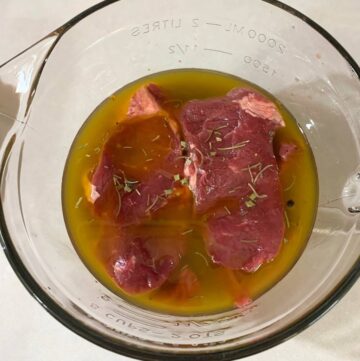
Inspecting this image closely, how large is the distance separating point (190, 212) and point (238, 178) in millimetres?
147

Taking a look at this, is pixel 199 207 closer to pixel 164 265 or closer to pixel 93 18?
pixel 164 265

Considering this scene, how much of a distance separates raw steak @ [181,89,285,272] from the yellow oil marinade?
4cm

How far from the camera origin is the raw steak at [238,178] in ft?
4.18

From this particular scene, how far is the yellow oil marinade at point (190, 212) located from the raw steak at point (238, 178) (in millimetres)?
37

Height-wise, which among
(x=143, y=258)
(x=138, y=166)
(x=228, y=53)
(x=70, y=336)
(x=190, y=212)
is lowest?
(x=70, y=336)

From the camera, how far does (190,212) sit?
4.36 feet

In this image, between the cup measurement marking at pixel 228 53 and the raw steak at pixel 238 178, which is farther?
the cup measurement marking at pixel 228 53

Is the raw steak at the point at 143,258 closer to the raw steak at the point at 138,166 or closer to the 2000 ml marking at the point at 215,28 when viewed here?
the raw steak at the point at 138,166

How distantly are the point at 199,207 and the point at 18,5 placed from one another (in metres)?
0.75

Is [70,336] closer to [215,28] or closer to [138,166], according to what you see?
[138,166]

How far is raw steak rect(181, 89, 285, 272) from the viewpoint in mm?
1275

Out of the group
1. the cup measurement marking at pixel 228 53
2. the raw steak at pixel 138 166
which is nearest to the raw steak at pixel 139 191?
the raw steak at pixel 138 166

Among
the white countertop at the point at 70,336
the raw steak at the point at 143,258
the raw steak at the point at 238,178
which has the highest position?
the raw steak at the point at 238,178

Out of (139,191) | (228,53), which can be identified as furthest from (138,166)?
(228,53)
